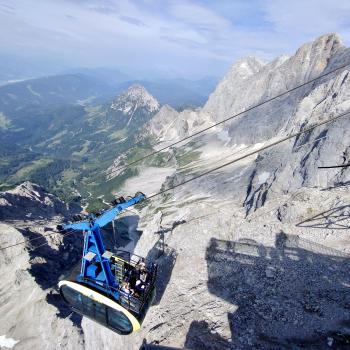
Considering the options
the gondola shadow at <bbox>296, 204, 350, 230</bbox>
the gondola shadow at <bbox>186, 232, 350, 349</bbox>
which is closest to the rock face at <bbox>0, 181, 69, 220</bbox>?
the gondola shadow at <bbox>186, 232, 350, 349</bbox>

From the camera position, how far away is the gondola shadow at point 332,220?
31422mm

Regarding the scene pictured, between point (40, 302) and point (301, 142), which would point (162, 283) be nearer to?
point (40, 302)

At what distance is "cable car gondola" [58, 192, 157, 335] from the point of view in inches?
936

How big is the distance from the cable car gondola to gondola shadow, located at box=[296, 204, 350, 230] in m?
15.6

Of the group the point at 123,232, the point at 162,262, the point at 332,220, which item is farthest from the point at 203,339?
the point at 123,232

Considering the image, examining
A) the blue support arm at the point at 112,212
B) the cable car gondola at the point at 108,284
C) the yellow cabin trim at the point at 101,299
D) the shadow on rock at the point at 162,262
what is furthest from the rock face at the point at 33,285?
the shadow on rock at the point at 162,262

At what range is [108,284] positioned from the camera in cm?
2491

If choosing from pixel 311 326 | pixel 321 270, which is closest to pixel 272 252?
pixel 321 270

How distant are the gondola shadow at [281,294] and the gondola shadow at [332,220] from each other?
2.47 m

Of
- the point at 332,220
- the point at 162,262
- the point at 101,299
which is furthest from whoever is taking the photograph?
the point at 162,262

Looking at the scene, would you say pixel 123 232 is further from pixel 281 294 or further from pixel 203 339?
pixel 203 339

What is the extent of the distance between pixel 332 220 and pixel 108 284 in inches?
797

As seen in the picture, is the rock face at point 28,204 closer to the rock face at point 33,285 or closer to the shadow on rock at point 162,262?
the rock face at point 33,285

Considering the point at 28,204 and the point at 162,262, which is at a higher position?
the point at 162,262
